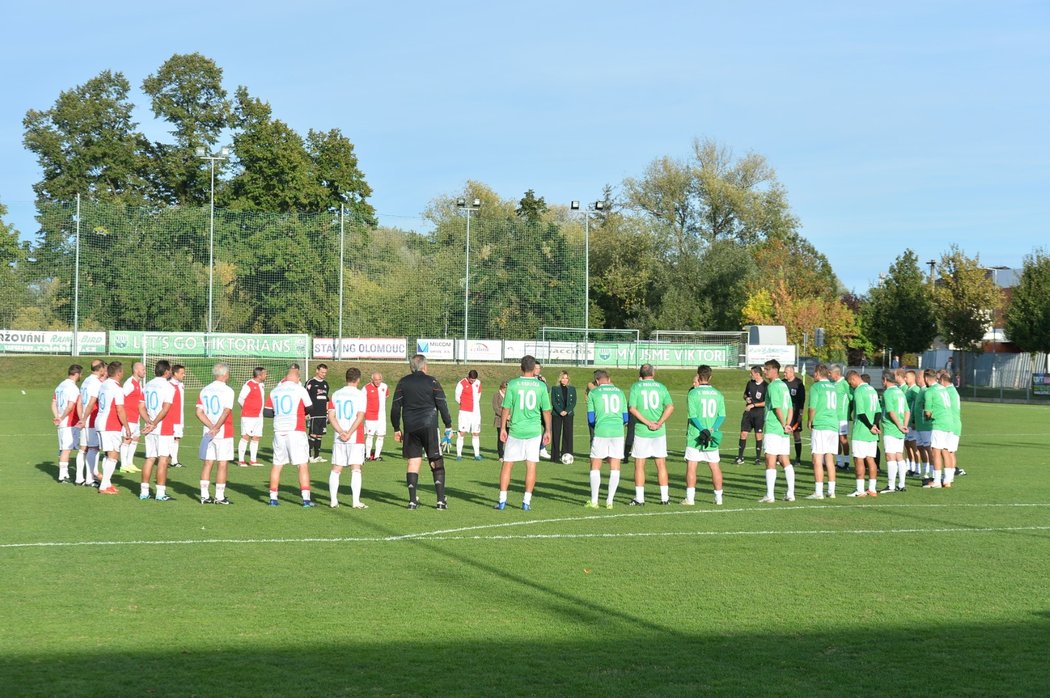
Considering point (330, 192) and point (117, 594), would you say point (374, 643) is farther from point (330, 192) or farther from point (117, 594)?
point (330, 192)

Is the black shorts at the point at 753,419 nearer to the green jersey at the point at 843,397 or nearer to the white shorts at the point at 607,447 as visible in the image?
the green jersey at the point at 843,397

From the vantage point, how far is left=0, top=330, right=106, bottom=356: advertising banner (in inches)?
2078

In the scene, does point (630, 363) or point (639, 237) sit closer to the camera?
point (630, 363)

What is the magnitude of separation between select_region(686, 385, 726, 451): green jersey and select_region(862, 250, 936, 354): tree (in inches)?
2187

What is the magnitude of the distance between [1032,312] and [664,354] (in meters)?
20.0

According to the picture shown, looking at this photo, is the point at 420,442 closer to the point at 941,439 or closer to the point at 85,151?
the point at 941,439

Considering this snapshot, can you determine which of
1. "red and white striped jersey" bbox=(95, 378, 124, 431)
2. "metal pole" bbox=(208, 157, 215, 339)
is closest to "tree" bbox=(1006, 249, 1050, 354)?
"metal pole" bbox=(208, 157, 215, 339)

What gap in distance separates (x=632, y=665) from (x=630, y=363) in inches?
2010

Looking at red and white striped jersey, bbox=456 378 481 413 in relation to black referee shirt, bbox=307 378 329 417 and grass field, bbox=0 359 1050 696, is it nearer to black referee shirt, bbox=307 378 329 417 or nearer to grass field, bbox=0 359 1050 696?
black referee shirt, bbox=307 378 329 417

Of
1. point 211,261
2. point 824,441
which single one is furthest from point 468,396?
point 211,261

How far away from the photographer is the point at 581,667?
7.49 m

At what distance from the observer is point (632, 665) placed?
7.54 m

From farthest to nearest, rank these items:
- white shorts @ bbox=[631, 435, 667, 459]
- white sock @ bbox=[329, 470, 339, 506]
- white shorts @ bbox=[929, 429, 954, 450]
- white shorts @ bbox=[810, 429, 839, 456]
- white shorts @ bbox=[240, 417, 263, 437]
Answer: white shorts @ bbox=[929, 429, 954, 450]
white shorts @ bbox=[240, 417, 263, 437]
white shorts @ bbox=[810, 429, 839, 456]
white shorts @ bbox=[631, 435, 667, 459]
white sock @ bbox=[329, 470, 339, 506]

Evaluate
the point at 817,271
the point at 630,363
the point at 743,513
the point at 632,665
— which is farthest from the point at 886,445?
the point at 817,271
